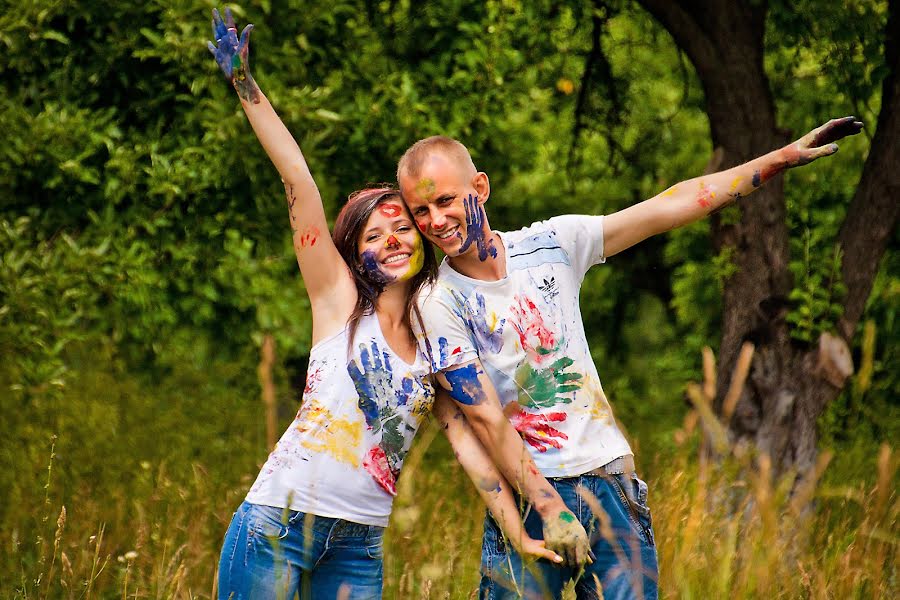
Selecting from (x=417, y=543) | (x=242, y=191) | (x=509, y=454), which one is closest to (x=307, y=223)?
(x=509, y=454)

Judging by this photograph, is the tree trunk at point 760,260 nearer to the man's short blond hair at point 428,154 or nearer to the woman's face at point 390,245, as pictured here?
the man's short blond hair at point 428,154

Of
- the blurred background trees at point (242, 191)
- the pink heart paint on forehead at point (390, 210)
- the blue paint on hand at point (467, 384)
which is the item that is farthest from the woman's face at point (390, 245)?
the blurred background trees at point (242, 191)

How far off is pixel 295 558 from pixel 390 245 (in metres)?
0.83

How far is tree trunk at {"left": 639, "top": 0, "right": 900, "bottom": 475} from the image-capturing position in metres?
4.83

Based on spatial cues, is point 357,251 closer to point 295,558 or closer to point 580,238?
point 580,238

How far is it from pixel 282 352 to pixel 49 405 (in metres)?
1.32

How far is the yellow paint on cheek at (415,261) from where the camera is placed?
2.70 metres

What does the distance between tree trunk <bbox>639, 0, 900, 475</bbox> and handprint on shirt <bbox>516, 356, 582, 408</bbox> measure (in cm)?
250

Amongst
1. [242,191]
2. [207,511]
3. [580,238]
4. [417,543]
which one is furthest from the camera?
[242,191]

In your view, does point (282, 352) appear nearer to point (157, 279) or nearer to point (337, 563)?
point (157, 279)

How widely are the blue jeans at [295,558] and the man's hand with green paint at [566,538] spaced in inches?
16.9

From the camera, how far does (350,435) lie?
2.46m

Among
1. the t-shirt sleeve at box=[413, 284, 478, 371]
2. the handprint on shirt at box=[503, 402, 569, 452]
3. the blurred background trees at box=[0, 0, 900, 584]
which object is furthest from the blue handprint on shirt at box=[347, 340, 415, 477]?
the blurred background trees at box=[0, 0, 900, 584]

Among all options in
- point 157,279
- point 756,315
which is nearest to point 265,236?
point 157,279
